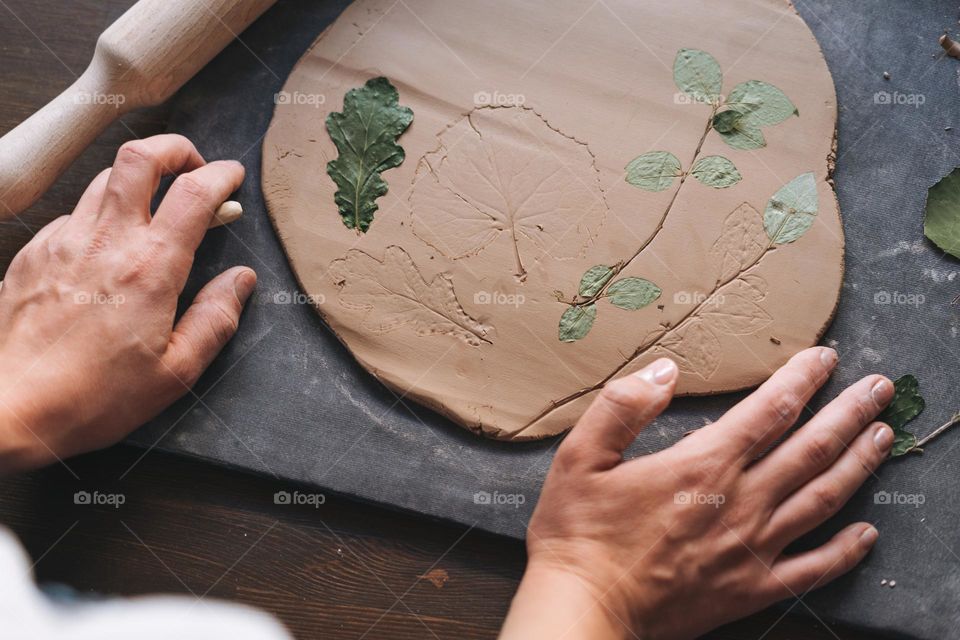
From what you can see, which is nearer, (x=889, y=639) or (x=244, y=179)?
(x=889, y=639)

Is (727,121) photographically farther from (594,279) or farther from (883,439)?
(883,439)

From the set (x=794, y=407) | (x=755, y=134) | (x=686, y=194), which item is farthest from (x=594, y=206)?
(x=794, y=407)

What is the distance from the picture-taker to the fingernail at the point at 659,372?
3.28 feet

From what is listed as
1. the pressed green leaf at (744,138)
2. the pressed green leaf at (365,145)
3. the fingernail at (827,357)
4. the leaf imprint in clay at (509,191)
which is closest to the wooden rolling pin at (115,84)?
the pressed green leaf at (365,145)

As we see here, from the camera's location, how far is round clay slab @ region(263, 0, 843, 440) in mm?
1054

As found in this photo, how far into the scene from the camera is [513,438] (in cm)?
105

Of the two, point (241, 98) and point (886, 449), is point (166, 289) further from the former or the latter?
point (886, 449)

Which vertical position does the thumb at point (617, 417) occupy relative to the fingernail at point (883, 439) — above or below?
above

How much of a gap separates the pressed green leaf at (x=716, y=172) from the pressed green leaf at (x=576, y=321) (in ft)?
0.80

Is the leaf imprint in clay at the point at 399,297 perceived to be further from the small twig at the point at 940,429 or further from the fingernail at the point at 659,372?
the small twig at the point at 940,429

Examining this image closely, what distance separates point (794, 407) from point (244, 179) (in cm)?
84

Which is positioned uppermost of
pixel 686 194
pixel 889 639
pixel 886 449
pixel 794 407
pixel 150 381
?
pixel 150 381

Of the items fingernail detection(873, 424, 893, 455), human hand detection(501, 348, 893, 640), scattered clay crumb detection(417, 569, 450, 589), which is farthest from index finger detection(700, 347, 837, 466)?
scattered clay crumb detection(417, 569, 450, 589)

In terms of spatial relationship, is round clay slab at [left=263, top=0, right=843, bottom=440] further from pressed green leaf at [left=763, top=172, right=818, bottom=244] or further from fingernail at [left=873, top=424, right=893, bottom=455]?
fingernail at [left=873, top=424, right=893, bottom=455]
